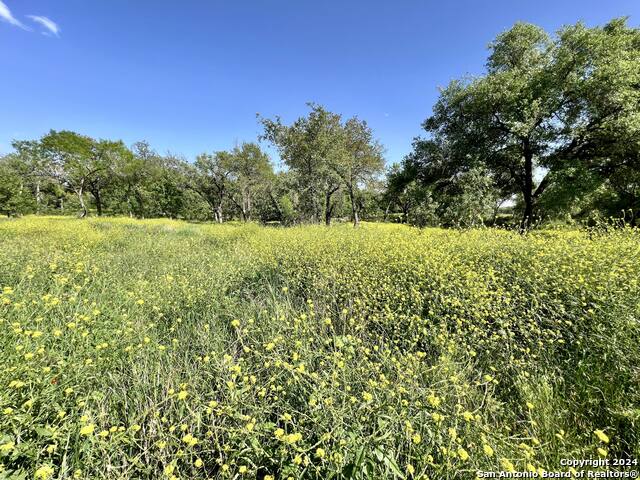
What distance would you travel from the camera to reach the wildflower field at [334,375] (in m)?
1.72

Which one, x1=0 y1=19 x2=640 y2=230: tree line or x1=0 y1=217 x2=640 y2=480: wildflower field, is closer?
x1=0 y1=217 x2=640 y2=480: wildflower field

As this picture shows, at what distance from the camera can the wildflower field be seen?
5.63ft

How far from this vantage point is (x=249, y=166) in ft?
114

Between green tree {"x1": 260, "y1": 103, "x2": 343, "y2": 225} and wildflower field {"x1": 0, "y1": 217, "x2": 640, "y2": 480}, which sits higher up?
green tree {"x1": 260, "y1": 103, "x2": 343, "y2": 225}

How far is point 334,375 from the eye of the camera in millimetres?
1982

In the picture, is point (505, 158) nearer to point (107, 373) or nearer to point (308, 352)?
point (308, 352)

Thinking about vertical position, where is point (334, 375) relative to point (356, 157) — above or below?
below

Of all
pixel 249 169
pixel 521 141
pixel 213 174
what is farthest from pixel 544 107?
pixel 213 174

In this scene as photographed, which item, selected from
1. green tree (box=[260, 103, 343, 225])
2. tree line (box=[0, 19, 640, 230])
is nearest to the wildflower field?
tree line (box=[0, 19, 640, 230])

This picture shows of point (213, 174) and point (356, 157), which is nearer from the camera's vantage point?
point (356, 157)

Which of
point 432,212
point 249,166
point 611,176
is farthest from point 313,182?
point 611,176

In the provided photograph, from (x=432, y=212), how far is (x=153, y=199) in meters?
50.2

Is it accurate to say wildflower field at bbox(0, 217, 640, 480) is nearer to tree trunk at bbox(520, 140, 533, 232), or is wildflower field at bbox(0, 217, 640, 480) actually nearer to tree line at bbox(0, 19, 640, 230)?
tree line at bbox(0, 19, 640, 230)

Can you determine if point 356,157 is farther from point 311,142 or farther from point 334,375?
point 334,375
